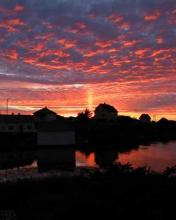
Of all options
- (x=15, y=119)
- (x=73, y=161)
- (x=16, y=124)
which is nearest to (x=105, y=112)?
(x=15, y=119)

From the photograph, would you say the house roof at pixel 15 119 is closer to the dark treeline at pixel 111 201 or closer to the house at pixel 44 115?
the house at pixel 44 115

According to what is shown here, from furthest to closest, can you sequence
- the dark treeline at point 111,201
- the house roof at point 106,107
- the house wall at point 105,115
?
the house roof at point 106,107 < the house wall at point 105,115 < the dark treeline at point 111,201

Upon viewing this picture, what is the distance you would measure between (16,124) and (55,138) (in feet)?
91.5

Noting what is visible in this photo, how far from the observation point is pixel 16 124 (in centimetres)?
9006

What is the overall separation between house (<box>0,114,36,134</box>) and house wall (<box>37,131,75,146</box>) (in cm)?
2469

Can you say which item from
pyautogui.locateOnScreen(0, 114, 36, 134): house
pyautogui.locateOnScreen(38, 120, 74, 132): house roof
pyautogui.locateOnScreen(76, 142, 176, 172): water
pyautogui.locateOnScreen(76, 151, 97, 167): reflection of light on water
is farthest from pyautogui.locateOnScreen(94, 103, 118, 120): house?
pyautogui.locateOnScreen(76, 151, 97, 167): reflection of light on water

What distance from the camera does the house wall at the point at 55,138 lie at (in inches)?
2552

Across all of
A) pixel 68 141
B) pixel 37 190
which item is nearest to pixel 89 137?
pixel 68 141

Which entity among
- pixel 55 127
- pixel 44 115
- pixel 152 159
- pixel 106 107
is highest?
pixel 106 107

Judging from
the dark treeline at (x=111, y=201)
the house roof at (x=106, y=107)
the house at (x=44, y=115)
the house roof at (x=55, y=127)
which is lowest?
the dark treeline at (x=111, y=201)

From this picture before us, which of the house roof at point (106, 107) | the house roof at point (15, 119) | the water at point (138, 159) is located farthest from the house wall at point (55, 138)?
the house roof at point (106, 107)

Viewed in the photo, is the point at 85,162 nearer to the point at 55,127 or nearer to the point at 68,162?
the point at 68,162

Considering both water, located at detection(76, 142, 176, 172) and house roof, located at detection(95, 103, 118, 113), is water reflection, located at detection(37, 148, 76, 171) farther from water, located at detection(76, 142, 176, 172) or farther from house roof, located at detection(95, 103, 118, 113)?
house roof, located at detection(95, 103, 118, 113)

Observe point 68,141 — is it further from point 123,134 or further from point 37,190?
point 37,190
